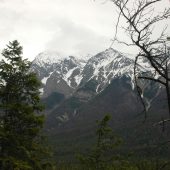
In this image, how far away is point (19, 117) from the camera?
23969mm

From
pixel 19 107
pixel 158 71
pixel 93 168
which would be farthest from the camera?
pixel 93 168

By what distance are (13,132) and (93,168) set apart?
13.2 meters

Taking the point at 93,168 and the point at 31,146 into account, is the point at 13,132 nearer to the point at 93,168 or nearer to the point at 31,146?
the point at 31,146

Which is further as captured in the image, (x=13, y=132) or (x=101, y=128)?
(x=101, y=128)

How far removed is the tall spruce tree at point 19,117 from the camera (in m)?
23.6

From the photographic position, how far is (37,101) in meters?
24.9

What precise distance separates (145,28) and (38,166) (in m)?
18.3

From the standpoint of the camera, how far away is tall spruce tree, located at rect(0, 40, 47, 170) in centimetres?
2362

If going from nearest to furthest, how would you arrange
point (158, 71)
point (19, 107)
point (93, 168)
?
point (158, 71) → point (19, 107) → point (93, 168)

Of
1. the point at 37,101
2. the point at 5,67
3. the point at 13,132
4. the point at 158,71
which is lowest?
the point at 158,71

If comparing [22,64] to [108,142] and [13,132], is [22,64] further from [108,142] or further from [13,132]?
[108,142]

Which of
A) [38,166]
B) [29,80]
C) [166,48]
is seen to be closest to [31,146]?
[38,166]

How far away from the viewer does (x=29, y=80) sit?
81.3 feet

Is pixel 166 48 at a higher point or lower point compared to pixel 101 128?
lower
